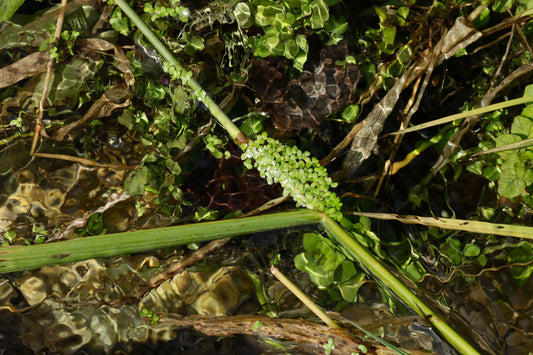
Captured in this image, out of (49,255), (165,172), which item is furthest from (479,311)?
(49,255)

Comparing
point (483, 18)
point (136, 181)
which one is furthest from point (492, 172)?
point (136, 181)

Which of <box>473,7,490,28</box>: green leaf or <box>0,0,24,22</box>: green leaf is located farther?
<box>473,7,490,28</box>: green leaf

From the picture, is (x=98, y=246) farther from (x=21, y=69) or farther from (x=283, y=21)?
(x=283, y=21)

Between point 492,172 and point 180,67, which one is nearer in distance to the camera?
point 180,67

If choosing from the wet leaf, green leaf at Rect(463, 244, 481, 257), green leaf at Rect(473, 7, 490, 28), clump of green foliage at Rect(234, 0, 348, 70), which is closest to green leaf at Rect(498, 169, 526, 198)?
green leaf at Rect(463, 244, 481, 257)

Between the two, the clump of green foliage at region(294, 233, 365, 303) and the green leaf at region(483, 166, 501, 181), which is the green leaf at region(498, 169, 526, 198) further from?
the clump of green foliage at region(294, 233, 365, 303)

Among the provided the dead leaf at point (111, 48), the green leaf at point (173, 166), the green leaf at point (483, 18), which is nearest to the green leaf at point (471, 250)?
the green leaf at point (483, 18)
